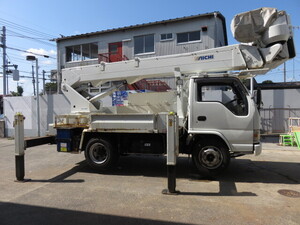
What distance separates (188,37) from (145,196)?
45.2 ft

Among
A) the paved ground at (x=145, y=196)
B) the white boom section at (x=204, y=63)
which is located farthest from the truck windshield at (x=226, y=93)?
the paved ground at (x=145, y=196)

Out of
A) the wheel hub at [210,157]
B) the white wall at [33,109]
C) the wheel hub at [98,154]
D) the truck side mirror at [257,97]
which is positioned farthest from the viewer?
the white wall at [33,109]

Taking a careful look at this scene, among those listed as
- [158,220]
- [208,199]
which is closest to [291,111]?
[208,199]

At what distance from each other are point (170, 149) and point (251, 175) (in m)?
2.90

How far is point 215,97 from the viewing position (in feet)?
20.2

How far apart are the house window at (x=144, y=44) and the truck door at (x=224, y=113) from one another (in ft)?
40.2

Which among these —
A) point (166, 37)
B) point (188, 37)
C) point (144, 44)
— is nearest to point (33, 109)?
point (144, 44)

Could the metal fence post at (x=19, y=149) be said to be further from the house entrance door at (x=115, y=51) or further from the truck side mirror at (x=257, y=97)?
the house entrance door at (x=115, y=51)

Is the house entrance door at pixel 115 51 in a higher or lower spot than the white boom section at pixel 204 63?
higher

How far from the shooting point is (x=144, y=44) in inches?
701

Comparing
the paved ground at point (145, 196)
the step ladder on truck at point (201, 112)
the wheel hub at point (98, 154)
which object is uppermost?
the step ladder on truck at point (201, 112)

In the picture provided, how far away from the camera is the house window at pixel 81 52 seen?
66.8ft

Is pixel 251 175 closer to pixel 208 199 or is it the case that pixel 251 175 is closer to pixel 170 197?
pixel 208 199

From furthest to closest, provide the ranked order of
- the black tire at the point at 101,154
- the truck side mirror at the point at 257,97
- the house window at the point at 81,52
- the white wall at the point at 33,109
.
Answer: the house window at the point at 81,52 → the white wall at the point at 33,109 → the black tire at the point at 101,154 → the truck side mirror at the point at 257,97
